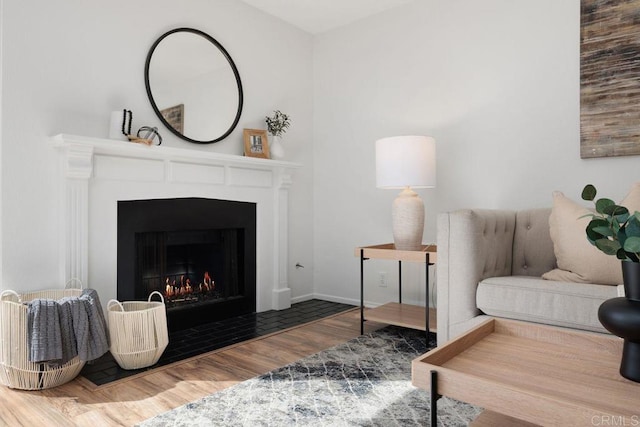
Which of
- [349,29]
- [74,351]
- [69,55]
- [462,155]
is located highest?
[349,29]

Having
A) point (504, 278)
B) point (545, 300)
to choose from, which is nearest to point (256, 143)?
point (504, 278)

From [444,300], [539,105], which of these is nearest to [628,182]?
[539,105]

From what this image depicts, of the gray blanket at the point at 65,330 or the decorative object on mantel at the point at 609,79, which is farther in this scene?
the decorative object on mantel at the point at 609,79

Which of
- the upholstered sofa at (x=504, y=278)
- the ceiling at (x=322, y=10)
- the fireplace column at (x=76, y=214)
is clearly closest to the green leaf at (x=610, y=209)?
the upholstered sofa at (x=504, y=278)

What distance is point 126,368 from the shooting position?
218 centimetres

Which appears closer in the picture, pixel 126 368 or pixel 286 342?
pixel 126 368

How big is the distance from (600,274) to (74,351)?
242 cm

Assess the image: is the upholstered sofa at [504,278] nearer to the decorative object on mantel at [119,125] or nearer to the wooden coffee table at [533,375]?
the wooden coffee table at [533,375]

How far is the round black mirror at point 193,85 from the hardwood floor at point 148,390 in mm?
1544

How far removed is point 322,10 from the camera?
353 centimetres

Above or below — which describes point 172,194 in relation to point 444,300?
above

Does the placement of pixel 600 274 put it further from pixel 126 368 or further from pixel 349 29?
pixel 349 29

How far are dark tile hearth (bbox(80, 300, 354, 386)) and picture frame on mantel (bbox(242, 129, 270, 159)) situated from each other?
1.27m

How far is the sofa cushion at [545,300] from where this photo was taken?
1.78m
